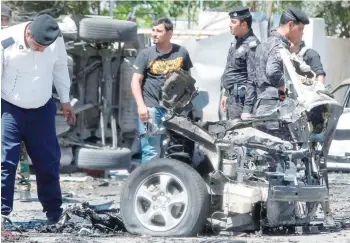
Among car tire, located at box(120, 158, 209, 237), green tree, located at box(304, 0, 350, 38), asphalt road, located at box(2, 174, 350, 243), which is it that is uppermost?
green tree, located at box(304, 0, 350, 38)

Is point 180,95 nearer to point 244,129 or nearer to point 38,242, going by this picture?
point 244,129

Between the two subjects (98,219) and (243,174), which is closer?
(243,174)

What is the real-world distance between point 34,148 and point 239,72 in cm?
247

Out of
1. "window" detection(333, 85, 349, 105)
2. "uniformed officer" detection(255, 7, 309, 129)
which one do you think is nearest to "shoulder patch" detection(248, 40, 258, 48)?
"uniformed officer" detection(255, 7, 309, 129)

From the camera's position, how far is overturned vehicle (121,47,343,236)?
774cm

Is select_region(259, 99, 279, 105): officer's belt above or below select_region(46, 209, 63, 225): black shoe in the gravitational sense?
above

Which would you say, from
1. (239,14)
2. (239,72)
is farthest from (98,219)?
(239,14)

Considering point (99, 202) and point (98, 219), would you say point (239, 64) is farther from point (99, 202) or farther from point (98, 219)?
point (98, 219)

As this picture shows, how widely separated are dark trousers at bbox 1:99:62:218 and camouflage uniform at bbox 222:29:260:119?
207cm

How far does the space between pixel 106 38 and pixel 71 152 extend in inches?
65.7

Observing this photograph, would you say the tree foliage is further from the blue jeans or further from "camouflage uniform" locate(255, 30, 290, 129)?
"camouflage uniform" locate(255, 30, 290, 129)

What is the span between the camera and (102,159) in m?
13.5

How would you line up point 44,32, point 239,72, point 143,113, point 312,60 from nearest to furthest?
point 44,32
point 143,113
point 239,72
point 312,60

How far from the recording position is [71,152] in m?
13.9
